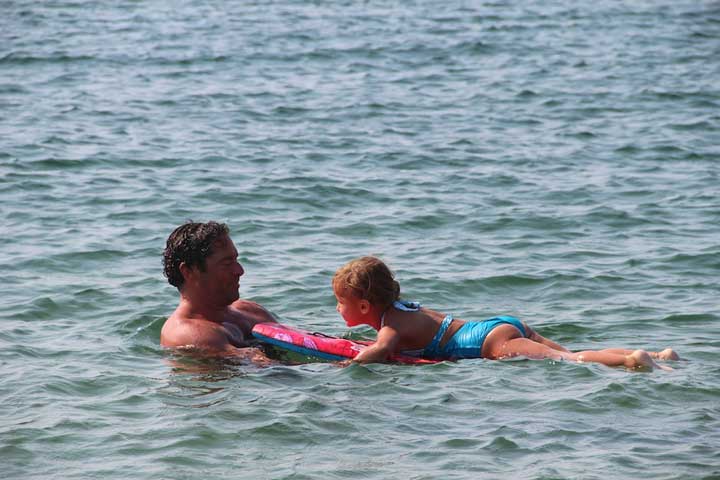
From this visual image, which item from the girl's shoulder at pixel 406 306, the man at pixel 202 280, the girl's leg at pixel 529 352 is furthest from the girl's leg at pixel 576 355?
the man at pixel 202 280

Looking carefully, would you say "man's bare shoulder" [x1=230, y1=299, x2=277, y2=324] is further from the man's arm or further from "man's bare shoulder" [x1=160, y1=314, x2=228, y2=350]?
"man's bare shoulder" [x1=160, y1=314, x2=228, y2=350]

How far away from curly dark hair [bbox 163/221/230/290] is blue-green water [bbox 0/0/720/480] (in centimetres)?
70

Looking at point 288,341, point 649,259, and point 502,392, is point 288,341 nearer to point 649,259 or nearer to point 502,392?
point 502,392

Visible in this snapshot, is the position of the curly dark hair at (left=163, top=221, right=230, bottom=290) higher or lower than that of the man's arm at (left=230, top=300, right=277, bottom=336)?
higher

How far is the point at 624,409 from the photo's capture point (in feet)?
23.9

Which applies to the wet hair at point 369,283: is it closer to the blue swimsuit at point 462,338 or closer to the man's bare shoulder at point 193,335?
the blue swimsuit at point 462,338

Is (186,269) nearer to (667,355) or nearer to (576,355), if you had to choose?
(576,355)

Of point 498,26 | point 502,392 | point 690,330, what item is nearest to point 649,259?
point 690,330

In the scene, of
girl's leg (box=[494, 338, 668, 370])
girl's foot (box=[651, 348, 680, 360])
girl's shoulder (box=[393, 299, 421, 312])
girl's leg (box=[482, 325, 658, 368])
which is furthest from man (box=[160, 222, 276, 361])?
girl's foot (box=[651, 348, 680, 360])

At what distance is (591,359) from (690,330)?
1.53m

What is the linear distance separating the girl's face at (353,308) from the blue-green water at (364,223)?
1.39 ft

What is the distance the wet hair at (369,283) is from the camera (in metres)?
8.23

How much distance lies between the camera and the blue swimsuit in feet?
27.1

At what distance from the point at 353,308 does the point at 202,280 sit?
3.72 ft
